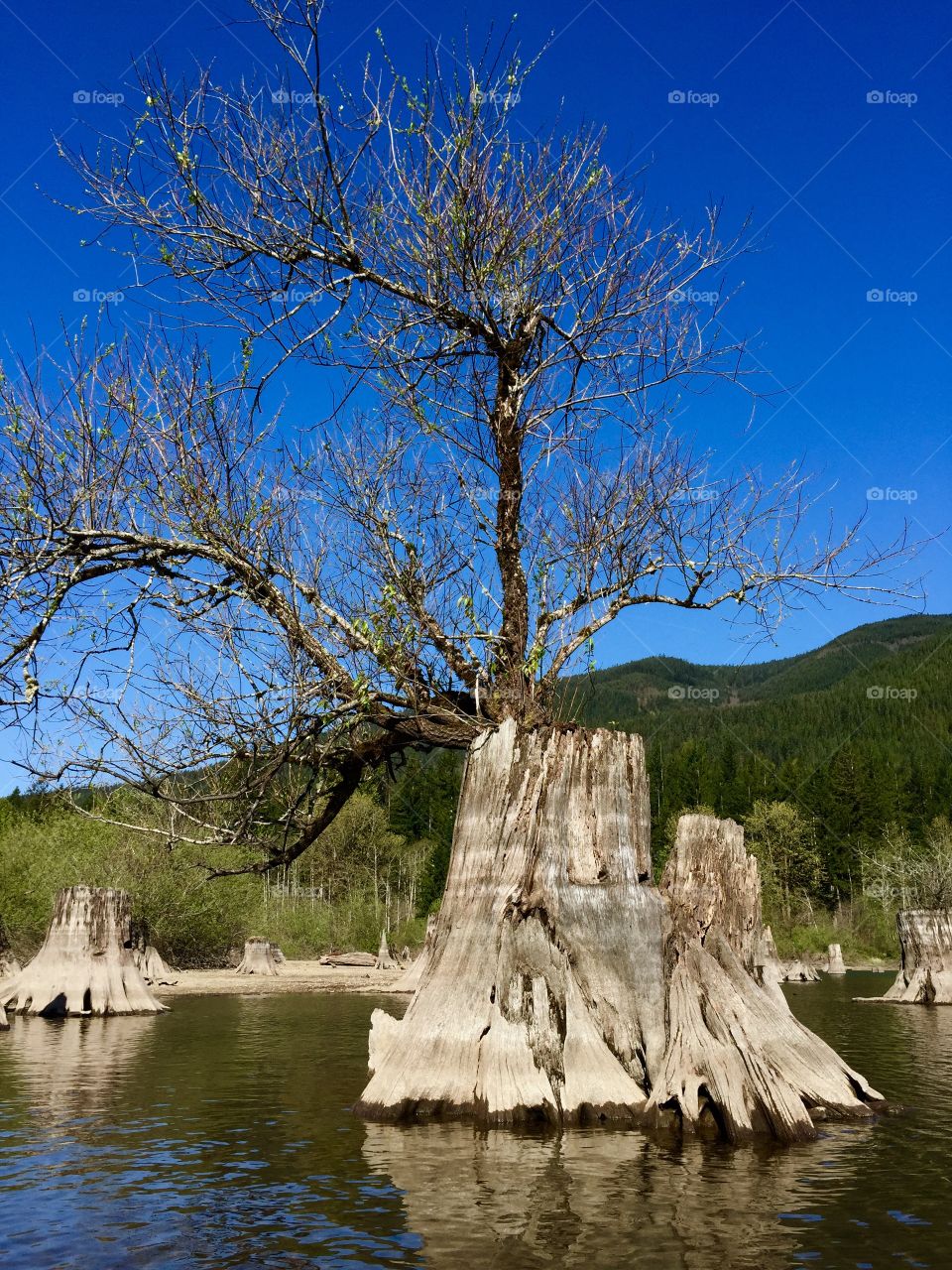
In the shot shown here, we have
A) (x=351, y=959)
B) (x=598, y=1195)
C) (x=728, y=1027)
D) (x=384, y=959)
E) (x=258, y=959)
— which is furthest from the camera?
(x=351, y=959)

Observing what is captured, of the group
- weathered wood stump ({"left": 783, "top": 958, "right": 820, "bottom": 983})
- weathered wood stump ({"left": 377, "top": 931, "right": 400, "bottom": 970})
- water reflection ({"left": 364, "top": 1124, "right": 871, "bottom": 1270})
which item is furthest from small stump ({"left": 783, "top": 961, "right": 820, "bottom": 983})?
water reflection ({"left": 364, "top": 1124, "right": 871, "bottom": 1270})

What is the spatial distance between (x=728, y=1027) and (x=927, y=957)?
3532cm

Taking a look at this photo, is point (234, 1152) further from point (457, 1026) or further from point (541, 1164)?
point (541, 1164)

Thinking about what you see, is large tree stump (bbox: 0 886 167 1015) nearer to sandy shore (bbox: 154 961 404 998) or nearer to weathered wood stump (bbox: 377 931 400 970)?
sandy shore (bbox: 154 961 404 998)

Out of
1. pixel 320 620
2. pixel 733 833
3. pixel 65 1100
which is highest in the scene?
pixel 320 620

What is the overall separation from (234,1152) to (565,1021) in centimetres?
391

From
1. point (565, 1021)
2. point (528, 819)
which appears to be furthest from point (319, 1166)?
point (528, 819)

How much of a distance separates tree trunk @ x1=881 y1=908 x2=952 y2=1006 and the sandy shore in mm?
22972

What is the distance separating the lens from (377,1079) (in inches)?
516

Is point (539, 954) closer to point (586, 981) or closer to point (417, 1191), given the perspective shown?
point (586, 981)

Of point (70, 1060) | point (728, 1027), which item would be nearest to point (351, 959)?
point (70, 1060)

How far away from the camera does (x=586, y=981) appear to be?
1298cm

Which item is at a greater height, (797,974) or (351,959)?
(351,959)

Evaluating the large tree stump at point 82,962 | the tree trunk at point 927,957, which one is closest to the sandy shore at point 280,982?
the large tree stump at point 82,962
